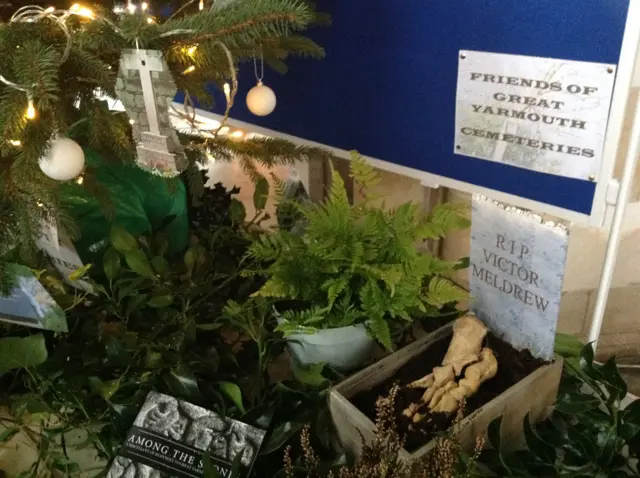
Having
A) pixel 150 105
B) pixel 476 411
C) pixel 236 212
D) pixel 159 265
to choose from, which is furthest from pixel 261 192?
pixel 476 411

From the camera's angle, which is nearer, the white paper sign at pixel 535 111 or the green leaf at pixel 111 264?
the white paper sign at pixel 535 111

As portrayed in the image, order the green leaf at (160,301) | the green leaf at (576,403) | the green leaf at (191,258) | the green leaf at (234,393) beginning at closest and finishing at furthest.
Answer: the green leaf at (576,403) < the green leaf at (234,393) < the green leaf at (160,301) < the green leaf at (191,258)

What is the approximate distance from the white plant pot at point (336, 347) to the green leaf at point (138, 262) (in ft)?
0.88

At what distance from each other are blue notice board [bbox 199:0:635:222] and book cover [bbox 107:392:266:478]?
20.9 inches

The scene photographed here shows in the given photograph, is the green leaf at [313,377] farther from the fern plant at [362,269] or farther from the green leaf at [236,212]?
the green leaf at [236,212]

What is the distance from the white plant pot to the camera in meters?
0.82

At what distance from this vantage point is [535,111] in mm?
823

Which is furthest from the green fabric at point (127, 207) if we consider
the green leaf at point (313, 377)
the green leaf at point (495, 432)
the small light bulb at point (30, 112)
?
the green leaf at point (495, 432)

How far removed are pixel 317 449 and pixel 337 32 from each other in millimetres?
716

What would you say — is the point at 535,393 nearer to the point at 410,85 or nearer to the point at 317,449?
the point at 317,449

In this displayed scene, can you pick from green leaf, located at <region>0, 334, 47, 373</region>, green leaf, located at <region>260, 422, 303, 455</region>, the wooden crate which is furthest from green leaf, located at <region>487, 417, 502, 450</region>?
green leaf, located at <region>0, 334, 47, 373</region>

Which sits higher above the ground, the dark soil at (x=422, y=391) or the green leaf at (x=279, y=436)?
the dark soil at (x=422, y=391)

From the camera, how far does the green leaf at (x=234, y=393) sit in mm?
803

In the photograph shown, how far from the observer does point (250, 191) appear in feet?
6.04
